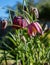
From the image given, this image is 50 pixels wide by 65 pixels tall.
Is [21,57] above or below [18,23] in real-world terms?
below

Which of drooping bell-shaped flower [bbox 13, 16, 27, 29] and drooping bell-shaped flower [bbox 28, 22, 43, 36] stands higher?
drooping bell-shaped flower [bbox 13, 16, 27, 29]

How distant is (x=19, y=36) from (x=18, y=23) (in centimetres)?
10

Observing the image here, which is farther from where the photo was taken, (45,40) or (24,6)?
(45,40)

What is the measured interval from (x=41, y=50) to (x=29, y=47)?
0.22 ft

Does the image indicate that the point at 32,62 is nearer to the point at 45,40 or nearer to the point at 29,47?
the point at 29,47

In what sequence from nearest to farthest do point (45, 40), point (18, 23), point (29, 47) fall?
point (18, 23) → point (29, 47) → point (45, 40)

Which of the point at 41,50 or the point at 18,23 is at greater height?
the point at 18,23

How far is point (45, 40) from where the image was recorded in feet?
3.24

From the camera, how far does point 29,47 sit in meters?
0.87

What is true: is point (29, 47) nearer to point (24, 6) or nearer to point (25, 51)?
point (25, 51)

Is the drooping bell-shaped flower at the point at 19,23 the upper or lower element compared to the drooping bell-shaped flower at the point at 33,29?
upper

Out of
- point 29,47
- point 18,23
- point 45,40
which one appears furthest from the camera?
point 45,40

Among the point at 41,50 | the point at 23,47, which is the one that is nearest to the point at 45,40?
the point at 41,50

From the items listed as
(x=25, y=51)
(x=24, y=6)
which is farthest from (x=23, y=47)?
(x=24, y=6)
